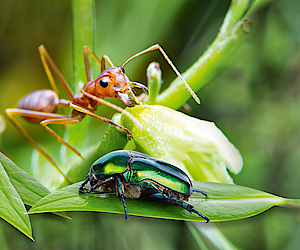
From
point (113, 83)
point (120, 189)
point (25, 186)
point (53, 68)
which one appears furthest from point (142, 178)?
point (53, 68)

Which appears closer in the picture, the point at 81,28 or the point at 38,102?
the point at 81,28

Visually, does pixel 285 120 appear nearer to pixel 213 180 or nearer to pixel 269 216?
pixel 269 216

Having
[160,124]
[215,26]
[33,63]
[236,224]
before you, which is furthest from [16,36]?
[236,224]

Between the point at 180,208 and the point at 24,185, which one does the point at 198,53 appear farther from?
the point at 24,185

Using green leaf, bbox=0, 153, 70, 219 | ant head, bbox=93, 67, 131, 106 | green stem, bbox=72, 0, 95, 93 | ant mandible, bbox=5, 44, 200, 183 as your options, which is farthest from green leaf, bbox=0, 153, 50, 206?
green stem, bbox=72, 0, 95, 93

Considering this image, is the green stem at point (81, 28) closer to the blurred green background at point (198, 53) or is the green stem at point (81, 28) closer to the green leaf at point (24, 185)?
the blurred green background at point (198, 53)

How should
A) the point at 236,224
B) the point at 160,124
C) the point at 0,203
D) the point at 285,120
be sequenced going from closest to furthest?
1. the point at 0,203
2. the point at 160,124
3. the point at 236,224
4. the point at 285,120
